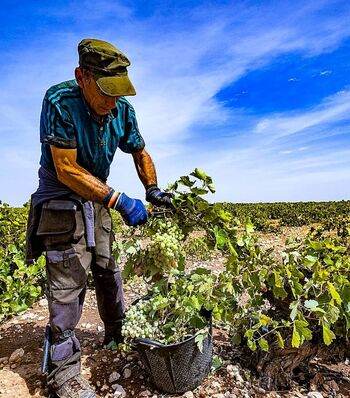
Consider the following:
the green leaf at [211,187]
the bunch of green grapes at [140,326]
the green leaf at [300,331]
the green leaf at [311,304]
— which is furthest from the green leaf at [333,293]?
the bunch of green grapes at [140,326]

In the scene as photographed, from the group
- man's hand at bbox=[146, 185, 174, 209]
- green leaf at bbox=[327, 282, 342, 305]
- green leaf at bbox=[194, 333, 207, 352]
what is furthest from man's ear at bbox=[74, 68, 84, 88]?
green leaf at bbox=[327, 282, 342, 305]

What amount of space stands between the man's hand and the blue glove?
31 centimetres

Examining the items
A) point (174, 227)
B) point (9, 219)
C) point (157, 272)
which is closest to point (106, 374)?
point (157, 272)

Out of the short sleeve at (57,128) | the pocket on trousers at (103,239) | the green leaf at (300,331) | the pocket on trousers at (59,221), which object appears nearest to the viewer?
the green leaf at (300,331)

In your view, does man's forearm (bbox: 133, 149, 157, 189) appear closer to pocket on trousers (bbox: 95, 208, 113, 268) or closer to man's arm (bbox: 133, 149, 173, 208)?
man's arm (bbox: 133, 149, 173, 208)

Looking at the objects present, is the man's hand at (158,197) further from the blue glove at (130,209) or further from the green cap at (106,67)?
the green cap at (106,67)

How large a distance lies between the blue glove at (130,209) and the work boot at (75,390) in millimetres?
1212

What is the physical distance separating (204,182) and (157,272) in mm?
788

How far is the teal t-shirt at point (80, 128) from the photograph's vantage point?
2.85m

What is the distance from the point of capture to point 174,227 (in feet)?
9.68

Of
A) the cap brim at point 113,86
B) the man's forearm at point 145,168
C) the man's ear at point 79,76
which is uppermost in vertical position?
the man's ear at point 79,76

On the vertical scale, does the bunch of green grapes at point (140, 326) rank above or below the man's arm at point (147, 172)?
below

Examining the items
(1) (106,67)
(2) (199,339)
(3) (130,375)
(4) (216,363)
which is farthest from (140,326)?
(1) (106,67)

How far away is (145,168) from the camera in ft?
11.6
